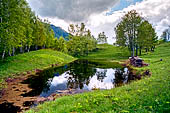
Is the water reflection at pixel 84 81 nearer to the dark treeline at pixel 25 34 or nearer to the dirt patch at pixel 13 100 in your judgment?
Answer: the dirt patch at pixel 13 100

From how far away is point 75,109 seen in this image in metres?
7.94

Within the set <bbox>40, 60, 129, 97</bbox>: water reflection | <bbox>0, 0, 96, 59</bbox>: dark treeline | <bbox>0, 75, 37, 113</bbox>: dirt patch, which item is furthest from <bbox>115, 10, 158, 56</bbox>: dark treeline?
<bbox>0, 75, 37, 113</bbox>: dirt patch

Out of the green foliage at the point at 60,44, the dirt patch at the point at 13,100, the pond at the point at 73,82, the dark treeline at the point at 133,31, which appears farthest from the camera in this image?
the green foliage at the point at 60,44

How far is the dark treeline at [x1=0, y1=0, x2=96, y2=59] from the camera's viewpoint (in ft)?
85.6

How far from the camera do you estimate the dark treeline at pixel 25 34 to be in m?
26.1

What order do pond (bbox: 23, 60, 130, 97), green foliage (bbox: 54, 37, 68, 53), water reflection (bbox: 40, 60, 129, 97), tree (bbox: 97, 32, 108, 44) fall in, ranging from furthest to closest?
tree (bbox: 97, 32, 108, 44) < green foliage (bbox: 54, 37, 68, 53) < water reflection (bbox: 40, 60, 129, 97) < pond (bbox: 23, 60, 130, 97)

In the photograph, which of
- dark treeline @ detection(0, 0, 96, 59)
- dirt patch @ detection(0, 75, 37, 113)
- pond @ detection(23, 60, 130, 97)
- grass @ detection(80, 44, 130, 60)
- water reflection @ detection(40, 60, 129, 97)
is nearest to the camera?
dirt patch @ detection(0, 75, 37, 113)

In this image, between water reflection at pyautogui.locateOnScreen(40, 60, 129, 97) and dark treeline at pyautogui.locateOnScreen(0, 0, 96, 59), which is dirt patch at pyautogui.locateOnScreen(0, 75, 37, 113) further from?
dark treeline at pyautogui.locateOnScreen(0, 0, 96, 59)

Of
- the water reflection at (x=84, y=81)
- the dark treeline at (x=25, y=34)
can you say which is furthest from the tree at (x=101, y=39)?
the water reflection at (x=84, y=81)

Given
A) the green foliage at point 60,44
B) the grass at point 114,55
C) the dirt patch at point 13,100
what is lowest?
the dirt patch at point 13,100

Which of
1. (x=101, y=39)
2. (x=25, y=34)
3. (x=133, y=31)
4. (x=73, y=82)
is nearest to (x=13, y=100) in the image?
(x=73, y=82)

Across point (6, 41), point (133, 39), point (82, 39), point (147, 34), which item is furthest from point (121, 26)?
point (6, 41)

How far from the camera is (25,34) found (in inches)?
1827

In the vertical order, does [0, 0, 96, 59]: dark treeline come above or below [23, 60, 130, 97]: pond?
above
